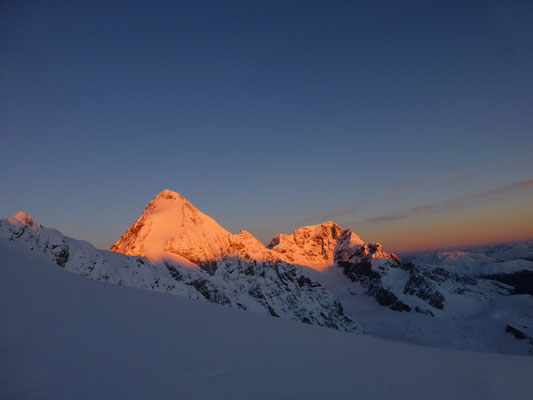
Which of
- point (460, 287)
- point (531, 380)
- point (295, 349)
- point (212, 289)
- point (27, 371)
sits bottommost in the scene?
point (460, 287)

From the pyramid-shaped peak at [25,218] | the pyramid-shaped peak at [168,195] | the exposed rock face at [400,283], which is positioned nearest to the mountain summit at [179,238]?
the pyramid-shaped peak at [168,195]

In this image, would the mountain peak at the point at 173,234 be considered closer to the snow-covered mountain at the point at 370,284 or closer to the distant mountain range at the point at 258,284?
the snow-covered mountain at the point at 370,284

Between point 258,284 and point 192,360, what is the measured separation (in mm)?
103809

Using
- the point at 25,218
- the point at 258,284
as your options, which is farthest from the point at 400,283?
the point at 25,218

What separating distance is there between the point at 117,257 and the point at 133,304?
203 ft

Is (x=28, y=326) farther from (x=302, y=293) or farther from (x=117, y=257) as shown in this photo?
(x=302, y=293)

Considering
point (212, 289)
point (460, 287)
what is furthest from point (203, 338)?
point (460, 287)

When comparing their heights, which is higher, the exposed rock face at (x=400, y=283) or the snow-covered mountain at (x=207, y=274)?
the snow-covered mountain at (x=207, y=274)

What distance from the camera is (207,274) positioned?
8906 cm

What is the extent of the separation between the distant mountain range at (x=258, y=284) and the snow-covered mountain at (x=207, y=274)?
250 millimetres

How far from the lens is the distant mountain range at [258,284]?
5322 centimetres

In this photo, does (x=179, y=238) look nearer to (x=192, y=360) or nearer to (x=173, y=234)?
(x=173, y=234)

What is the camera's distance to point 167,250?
8825cm

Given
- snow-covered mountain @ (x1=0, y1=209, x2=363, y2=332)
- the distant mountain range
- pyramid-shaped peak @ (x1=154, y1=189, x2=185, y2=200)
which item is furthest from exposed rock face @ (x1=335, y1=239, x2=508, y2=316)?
pyramid-shaped peak @ (x1=154, y1=189, x2=185, y2=200)
